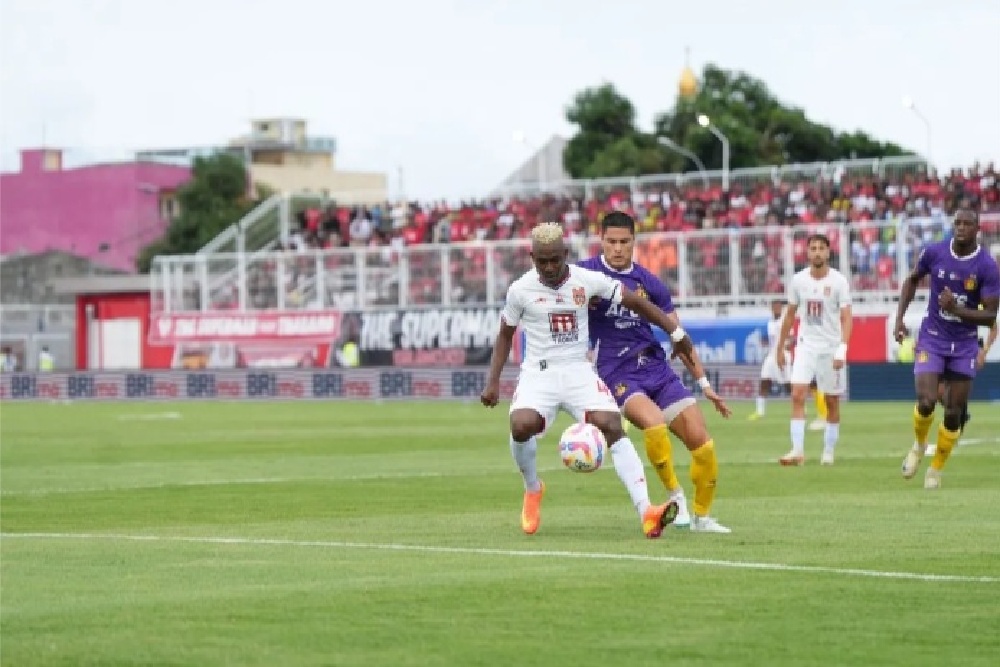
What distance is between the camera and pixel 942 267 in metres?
20.0

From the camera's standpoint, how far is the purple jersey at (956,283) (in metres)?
19.9

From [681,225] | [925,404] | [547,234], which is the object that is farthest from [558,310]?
[681,225]

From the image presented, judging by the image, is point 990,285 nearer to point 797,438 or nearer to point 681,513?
point 681,513

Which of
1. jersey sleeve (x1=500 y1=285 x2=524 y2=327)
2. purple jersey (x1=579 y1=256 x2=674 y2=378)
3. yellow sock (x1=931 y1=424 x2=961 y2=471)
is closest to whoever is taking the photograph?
jersey sleeve (x1=500 y1=285 x2=524 y2=327)

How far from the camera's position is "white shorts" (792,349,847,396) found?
26.3 m

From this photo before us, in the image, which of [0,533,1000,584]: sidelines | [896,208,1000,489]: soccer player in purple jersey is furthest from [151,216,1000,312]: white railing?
[0,533,1000,584]: sidelines

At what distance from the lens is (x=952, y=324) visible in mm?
20078

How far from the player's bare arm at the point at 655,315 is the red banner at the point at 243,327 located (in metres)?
46.2

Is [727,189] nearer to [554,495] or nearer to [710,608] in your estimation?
[554,495]

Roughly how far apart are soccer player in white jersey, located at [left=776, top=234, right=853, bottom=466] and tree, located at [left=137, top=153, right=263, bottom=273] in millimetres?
77065

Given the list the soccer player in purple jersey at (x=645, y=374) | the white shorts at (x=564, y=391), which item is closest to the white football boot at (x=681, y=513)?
the soccer player in purple jersey at (x=645, y=374)

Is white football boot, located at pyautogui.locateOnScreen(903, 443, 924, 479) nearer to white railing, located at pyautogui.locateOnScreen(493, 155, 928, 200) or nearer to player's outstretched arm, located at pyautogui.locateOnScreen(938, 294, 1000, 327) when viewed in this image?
player's outstretched arm, located at pyautogui.locateOnScreen(938, 294, 1000, 327)

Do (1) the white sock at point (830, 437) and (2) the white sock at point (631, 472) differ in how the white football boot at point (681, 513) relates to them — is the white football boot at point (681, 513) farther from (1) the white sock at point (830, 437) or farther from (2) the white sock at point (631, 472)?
(1) the white sock at point (830, 437)

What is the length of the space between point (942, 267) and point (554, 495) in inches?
158
